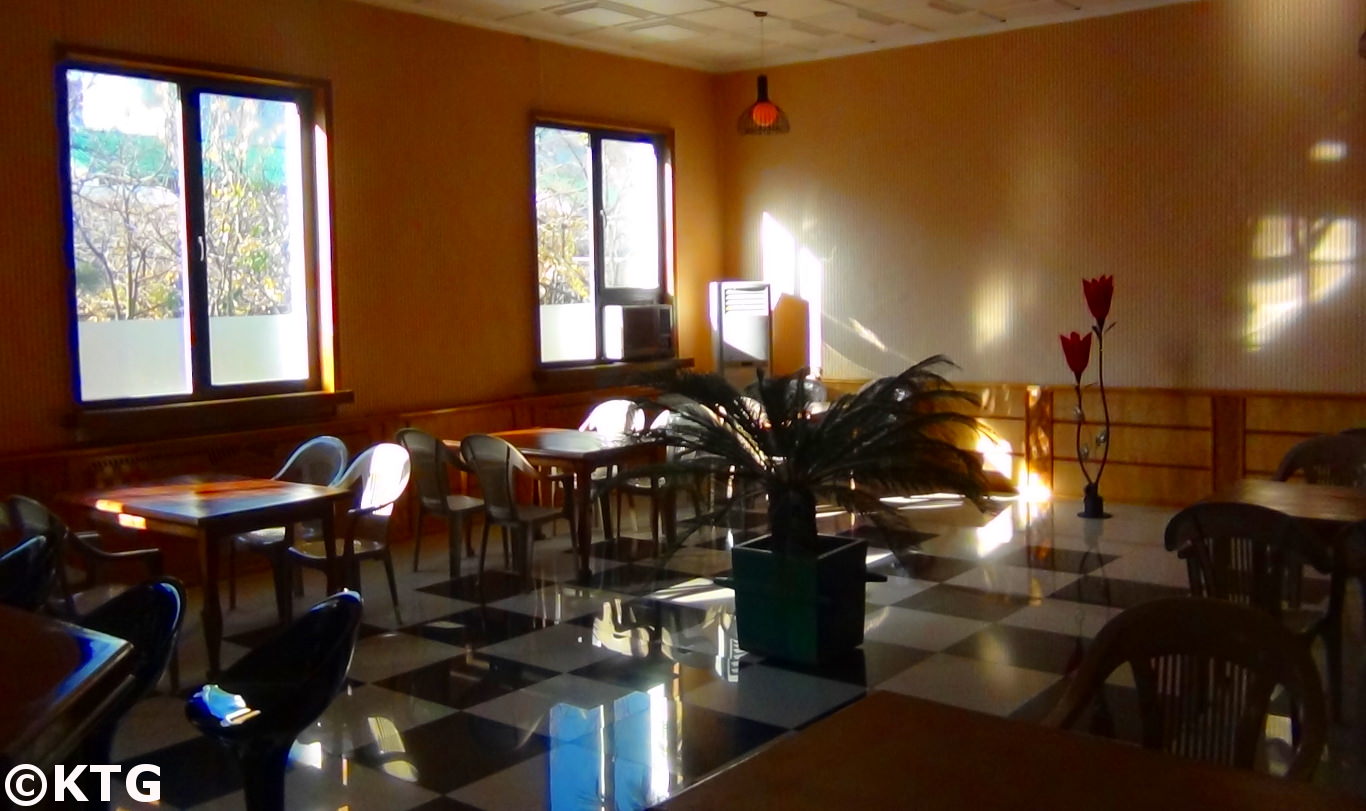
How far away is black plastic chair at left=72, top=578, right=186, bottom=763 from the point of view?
2508 mm

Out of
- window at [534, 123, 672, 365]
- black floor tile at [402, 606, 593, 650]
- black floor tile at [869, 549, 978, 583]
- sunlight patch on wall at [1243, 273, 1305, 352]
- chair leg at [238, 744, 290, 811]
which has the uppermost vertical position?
window at [534, 123, 672, 365]

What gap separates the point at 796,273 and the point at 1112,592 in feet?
15.2

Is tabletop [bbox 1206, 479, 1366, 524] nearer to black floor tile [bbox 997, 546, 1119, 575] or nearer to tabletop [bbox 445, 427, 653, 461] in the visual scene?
black floor tile [bbox 997, 546, 1119, 575]

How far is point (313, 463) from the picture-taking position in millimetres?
6582

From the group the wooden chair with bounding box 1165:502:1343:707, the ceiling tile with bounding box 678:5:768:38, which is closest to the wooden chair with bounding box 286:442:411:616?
the wooden chair with bounding box 1165:502:1343:707

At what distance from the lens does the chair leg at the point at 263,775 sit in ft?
8.45

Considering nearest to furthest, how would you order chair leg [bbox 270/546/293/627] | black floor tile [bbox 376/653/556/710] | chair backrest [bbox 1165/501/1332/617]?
chair backrest [bbox 1165/501/1332/617], black floor tile [bbox 376/653/556/710], chair leg [bbox 270/546/293/627]

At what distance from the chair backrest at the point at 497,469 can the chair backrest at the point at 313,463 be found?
2.27ft

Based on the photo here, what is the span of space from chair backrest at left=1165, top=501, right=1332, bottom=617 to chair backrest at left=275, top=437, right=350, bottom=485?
14.1ft

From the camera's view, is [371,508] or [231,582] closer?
[371,508]

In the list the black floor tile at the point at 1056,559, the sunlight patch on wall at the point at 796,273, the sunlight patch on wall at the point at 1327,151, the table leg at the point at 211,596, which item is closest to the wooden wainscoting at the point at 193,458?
the table leg at the point at 211,596

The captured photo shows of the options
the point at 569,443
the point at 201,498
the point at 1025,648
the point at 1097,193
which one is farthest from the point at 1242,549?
the point at 1097,193

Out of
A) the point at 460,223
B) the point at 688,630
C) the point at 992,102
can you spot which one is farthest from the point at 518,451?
the point at 992,102

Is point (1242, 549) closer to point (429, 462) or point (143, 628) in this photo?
point (143, 628)
